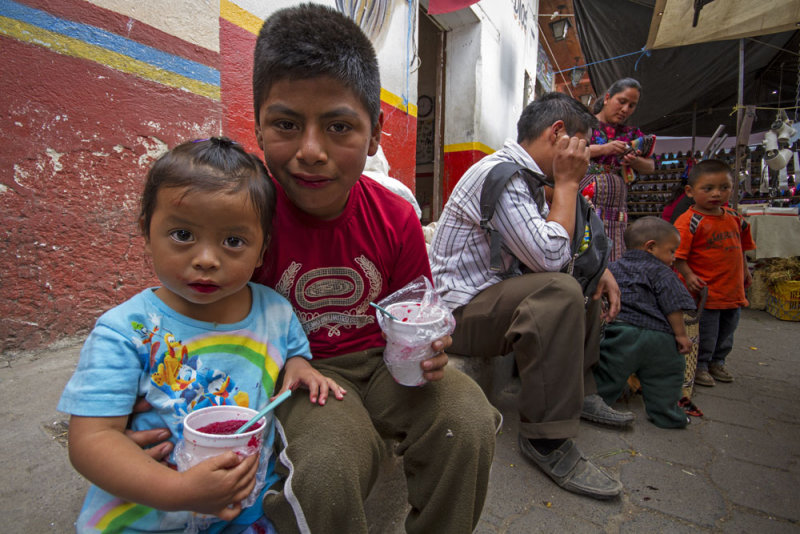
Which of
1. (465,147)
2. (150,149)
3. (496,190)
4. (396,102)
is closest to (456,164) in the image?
(465,147)

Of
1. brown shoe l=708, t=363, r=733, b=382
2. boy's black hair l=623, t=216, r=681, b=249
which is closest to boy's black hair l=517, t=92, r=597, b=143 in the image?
boy's black hair l=623, t=216, r=681, b=249

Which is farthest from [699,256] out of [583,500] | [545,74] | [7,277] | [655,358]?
[545,74]

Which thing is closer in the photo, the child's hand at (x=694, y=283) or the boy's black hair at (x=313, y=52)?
the boy's black hair at (x=313, y=52)

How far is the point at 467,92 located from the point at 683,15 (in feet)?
9.17

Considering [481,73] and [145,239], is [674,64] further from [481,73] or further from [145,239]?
[145,239]

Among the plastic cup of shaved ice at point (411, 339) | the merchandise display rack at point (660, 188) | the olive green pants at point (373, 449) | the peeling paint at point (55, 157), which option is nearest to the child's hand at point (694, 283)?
the olive green pants at point (373, 449)

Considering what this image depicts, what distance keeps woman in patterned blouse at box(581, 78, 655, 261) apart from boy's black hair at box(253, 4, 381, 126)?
2629 mm

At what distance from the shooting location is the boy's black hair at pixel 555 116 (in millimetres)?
2096

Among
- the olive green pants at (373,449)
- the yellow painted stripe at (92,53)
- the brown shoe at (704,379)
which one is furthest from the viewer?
the brown shoe at (704,379)

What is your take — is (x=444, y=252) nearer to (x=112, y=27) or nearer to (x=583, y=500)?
(x=583, y=500)

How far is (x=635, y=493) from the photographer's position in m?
1.60

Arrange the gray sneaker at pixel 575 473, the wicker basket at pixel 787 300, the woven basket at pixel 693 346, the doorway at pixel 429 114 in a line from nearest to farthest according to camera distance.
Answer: the gray sneaker at pixel 575 473
the woven basket at pixel 693 346
the wicker basket at pixel 787 300
the doorway at pixel 429 114

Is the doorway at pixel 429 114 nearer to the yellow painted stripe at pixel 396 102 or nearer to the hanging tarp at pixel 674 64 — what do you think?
the yellow painted stripe at pixel 396 102

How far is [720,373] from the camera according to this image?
2.93 m
